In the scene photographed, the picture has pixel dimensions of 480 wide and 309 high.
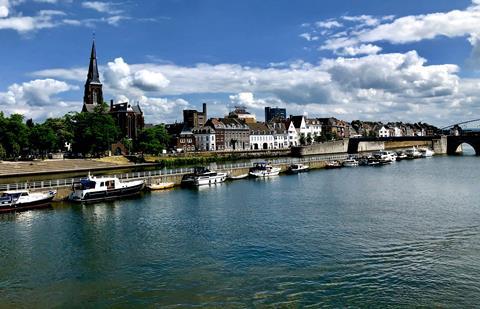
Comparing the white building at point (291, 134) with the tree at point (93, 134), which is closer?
the tree at point (93, 134)

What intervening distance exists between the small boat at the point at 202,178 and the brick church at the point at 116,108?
7521cm

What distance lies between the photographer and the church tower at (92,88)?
157m

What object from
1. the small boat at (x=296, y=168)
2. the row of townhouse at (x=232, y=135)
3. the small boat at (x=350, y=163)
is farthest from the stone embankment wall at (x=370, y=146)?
the small boat at (x=296, y=168)

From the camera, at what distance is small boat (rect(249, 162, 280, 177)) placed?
75625 mm

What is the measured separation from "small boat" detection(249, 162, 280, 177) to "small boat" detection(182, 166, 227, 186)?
876 centimetres

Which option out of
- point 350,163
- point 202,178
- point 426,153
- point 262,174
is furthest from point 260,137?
point 202,178

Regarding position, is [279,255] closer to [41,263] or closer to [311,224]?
[311,224]

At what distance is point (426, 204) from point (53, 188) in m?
40.6

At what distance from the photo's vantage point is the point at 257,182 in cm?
6906

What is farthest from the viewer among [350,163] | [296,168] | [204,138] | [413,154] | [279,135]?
[279,135]

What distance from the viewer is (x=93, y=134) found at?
350 ft

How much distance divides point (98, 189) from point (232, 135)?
4159 inches

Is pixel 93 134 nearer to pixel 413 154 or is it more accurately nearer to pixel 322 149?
pixel 322 149

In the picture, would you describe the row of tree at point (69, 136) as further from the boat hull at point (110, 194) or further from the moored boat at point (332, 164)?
the boat hull at point (110, 194)
